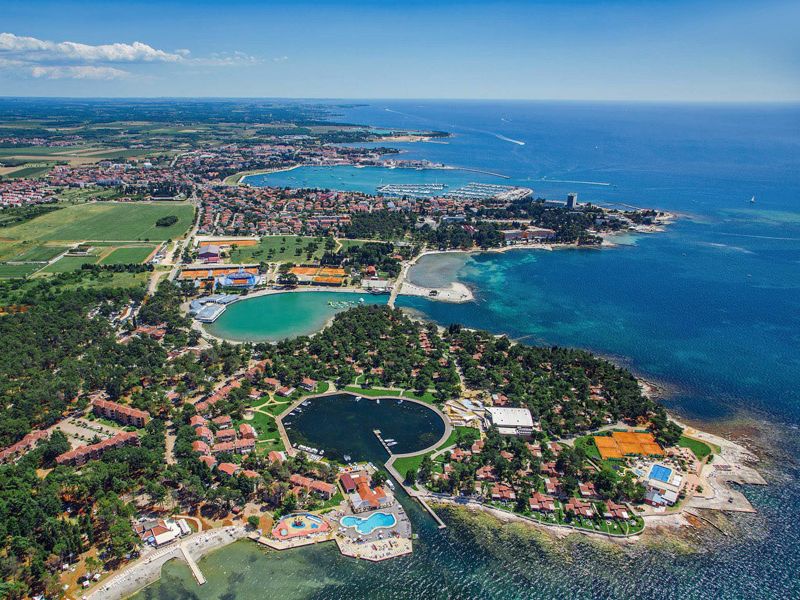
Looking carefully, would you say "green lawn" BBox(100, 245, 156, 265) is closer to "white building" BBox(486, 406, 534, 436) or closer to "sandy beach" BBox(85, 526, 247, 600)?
"sandy beach" BBox(85, 526, 247, 600)

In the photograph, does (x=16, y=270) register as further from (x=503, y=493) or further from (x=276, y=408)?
(x=503, y=493)

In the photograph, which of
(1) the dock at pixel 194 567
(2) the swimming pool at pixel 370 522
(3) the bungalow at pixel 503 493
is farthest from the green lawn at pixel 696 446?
(1) the dock at pixel 194 567

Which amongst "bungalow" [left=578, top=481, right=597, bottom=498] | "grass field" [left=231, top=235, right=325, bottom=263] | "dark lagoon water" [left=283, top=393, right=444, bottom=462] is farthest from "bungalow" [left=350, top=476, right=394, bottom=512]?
"grass field" [left=231, top=235, right=325, bottom=263]

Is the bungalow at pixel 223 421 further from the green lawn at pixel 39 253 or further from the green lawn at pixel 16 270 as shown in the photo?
the green lawn at pixel 39 253

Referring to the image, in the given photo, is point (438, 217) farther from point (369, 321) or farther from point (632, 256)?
point (369, 321)

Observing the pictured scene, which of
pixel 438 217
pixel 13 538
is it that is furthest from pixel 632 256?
pixel 13 538

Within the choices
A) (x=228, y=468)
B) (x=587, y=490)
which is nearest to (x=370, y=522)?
(x=228, y=468)

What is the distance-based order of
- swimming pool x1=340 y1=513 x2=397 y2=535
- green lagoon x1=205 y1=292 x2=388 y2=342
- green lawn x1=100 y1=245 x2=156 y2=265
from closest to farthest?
1. swimming pool x1=340 y1=513 x2=397 y2=535
2. green lagoon x1=205 y1=292 x2=388 y2=342
3. green lawn x1=100 y1=245 x2=156 y2=265
